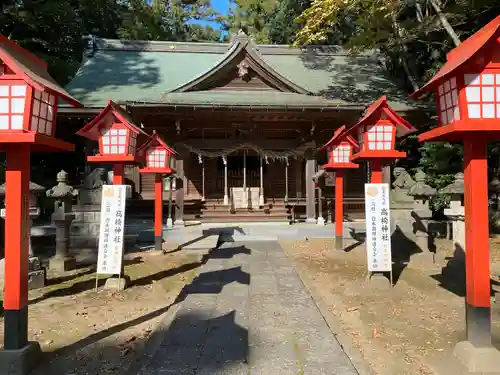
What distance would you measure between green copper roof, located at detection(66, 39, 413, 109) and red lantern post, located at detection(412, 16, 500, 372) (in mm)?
9213

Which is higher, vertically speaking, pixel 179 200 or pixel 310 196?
pixel 310 196

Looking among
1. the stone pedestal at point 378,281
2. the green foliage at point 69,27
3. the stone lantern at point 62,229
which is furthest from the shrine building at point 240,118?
the stone pedestal at point 378,281

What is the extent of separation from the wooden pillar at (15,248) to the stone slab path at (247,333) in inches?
48.1

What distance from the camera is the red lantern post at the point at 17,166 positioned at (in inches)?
129

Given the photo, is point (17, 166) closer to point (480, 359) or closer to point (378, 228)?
point (480, 359)

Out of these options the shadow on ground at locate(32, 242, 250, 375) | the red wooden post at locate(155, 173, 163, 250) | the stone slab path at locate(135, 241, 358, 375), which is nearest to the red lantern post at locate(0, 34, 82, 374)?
the shadow on ground at locate(32, 242, 250, 375)

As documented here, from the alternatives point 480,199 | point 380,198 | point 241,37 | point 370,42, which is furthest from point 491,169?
point 480,199

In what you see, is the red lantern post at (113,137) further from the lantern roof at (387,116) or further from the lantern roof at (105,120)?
the lantern roof at (387,116)

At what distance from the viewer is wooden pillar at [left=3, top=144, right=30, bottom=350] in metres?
3.38

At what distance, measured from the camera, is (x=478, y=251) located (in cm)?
346

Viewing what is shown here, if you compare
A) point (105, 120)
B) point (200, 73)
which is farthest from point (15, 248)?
point (200, 73)

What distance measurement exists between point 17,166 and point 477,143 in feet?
14.1

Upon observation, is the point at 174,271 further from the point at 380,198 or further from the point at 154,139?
the point at 380,198

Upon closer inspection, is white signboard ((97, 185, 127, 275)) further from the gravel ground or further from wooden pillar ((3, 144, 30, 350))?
wooden pillar ((3, 144, 30, 350))
